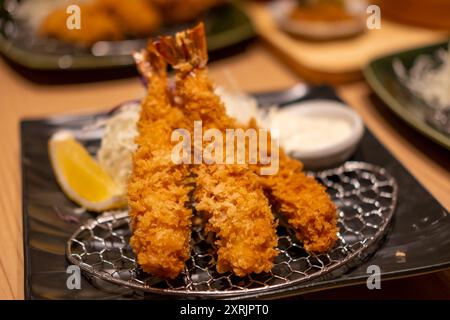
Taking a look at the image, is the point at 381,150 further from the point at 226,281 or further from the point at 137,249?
the point at 137,249

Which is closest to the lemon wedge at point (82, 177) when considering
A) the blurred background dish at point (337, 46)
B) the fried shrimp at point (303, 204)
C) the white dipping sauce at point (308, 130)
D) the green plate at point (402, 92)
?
the fried shrimp at point (303, 204)

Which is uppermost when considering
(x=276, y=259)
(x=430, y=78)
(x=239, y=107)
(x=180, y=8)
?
(x=180, y=8)

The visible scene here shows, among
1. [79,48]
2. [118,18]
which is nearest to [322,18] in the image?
[118,18]

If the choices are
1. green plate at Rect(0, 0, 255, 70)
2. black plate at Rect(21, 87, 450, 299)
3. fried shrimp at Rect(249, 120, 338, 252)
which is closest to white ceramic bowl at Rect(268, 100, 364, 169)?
black plate at Rect(21, 87, 450, 299)

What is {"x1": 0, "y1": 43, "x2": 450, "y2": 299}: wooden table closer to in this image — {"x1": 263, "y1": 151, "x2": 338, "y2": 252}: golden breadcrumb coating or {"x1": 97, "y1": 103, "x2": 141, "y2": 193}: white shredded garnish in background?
{"x1": 263, "y1": 151, "x2": 338, "y2": 252}: golden breadcrumb coating

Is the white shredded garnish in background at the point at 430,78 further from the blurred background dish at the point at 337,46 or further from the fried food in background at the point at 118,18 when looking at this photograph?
the fried food in background at the point at 118,18

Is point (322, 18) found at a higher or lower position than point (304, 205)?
higher

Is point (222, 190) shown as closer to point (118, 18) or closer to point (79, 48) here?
point (79, 48)
